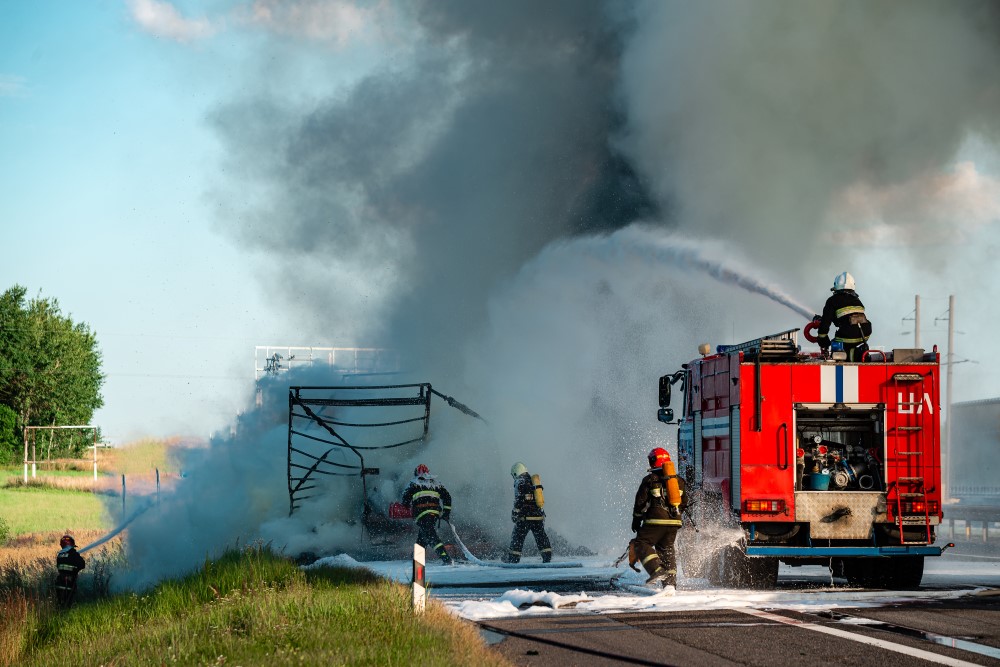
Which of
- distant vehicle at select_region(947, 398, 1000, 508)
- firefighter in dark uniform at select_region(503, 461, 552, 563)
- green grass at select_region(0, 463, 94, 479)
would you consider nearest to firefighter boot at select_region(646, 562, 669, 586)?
firefighter in dark uniform at select_region(503, 461, 552, 563)

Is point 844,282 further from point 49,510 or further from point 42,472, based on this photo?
point 42,472

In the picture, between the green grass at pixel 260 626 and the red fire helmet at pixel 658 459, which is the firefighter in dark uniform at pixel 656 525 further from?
the green grass at pixel 260 626

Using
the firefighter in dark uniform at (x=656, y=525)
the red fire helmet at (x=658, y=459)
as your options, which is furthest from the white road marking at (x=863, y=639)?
the red fire helmet at (x=658, y=459)

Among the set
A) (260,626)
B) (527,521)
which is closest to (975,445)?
(527,521)

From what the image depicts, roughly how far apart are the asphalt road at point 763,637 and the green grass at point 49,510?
27.3m

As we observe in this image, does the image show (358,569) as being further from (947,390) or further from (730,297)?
(947,390)

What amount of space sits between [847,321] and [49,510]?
33.9 m

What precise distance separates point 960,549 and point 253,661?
20.1 meters

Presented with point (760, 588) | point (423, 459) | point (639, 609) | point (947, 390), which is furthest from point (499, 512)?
point (947, 390)

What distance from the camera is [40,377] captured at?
2365 inches

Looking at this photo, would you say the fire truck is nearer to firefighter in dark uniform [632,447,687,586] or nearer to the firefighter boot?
firefighter in dark uniform [632,447,687,586]

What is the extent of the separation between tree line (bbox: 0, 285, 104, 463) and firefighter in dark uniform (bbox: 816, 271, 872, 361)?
5225 centimetres

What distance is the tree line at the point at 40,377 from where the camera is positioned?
58500 mm

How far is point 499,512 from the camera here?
21.8 metres
